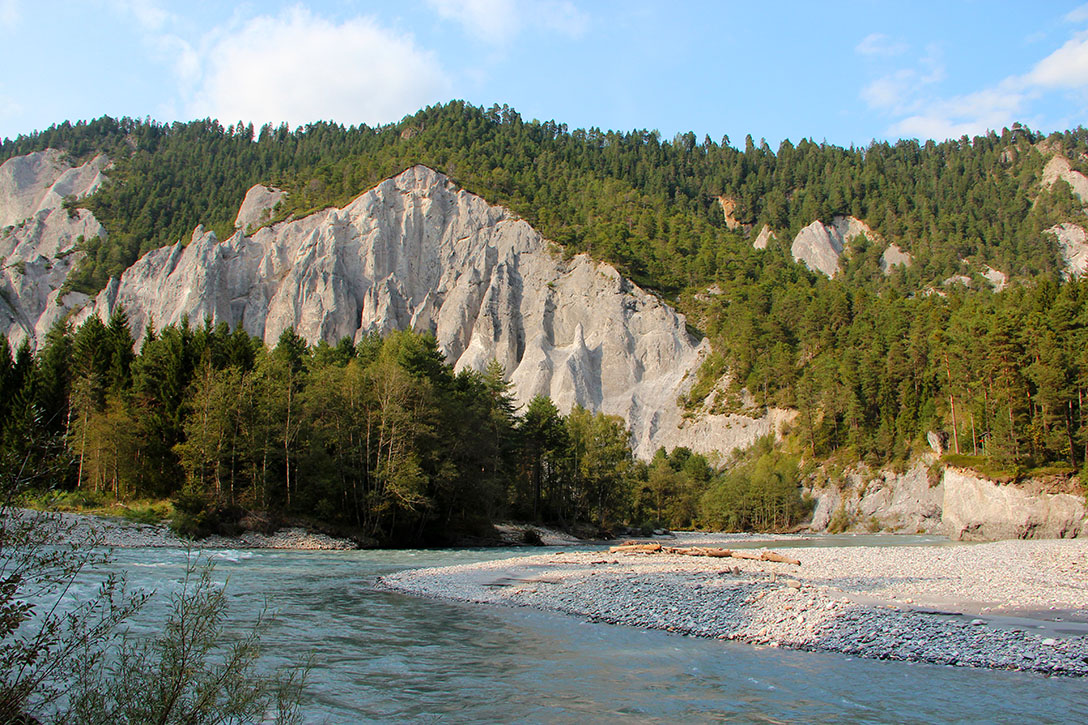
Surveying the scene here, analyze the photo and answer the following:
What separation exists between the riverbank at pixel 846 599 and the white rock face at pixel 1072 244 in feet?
478

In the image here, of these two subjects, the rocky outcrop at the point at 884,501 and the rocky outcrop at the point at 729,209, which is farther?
the rocky outcrop at the point at 729,209

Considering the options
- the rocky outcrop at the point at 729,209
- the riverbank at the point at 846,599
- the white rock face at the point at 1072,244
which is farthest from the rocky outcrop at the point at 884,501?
the rocky outcrop at the point at 729,209

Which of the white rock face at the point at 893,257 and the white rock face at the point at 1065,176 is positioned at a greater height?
the white rock face at the point at 1065,176

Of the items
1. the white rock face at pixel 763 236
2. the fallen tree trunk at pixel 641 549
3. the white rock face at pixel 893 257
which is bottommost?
the fallen tree trunk at pixel 641 549

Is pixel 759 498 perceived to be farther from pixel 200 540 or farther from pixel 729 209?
pixel 729 209

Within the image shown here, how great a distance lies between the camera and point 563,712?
9352 mm

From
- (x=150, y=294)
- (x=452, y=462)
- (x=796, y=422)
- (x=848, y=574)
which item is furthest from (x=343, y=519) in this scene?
(x=150, y=294)

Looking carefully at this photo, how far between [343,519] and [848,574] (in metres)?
28.9

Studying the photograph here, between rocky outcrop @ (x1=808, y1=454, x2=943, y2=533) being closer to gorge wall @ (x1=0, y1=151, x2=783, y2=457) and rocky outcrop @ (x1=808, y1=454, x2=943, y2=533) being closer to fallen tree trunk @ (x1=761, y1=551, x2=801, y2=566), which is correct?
gorge wall @ (x1=0, y1=151, x2=783, y2=457)

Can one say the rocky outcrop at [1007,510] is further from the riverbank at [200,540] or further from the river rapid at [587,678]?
the riverbank at [200,540]

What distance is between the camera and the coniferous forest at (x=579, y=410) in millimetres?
41688

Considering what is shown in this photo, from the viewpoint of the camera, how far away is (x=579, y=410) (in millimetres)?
66375

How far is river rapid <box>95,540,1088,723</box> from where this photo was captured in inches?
366

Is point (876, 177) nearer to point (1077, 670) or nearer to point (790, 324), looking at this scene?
point (790, 324)
